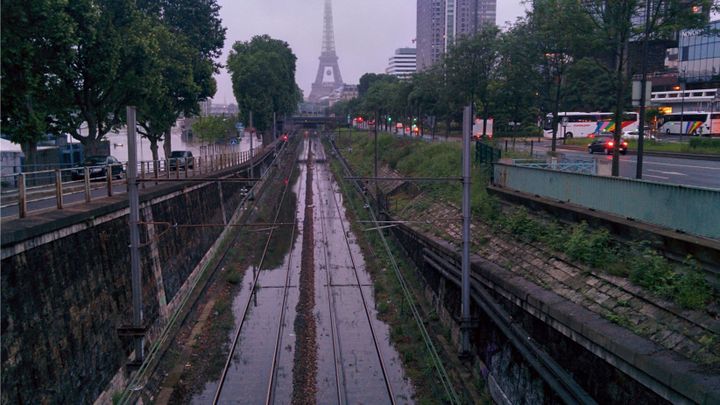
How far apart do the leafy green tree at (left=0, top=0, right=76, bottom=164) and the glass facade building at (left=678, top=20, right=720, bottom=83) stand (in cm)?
5603

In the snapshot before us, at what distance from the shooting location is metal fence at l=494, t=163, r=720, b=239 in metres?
9.44

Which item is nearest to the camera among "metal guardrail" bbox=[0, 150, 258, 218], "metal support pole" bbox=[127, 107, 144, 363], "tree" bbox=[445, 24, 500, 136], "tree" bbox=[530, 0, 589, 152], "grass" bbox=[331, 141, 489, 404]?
"metal support pole" bbox=[127, 107, 144, 363]

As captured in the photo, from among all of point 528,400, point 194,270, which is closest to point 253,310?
point 194,270

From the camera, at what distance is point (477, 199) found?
65.3 feet

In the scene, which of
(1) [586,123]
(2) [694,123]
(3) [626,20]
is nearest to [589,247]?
(3) [626,20]

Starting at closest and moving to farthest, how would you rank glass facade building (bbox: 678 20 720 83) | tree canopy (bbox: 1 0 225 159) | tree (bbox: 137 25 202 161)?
tree canopy (bbox: 1 0 225 159) → tree (bbox: 137 25 202 161) → glass facade building (bbox: 678 20 720 83)

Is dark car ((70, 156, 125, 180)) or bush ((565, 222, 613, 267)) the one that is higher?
dark car ((70, 156, 125, 180))

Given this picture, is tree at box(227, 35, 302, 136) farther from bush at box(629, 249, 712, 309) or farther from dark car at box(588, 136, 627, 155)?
bush at box(629, 249, 712, 309)

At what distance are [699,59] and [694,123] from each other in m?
14.3

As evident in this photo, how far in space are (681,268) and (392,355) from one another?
7.49 m

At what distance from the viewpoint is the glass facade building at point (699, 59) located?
193 feet

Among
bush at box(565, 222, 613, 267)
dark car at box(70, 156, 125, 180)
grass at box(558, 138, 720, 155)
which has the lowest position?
bush at box(565, 222, 613, 267)

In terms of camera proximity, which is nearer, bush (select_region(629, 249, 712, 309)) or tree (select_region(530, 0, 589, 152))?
bush (select_region(629, 249, 712, 309))

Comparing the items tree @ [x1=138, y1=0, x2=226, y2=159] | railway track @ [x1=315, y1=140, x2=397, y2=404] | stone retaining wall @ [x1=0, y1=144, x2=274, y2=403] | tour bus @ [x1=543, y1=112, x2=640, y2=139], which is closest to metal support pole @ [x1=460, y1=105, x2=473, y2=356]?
railway track @ [x1=315, y1=140, x2=397, y2=404]
